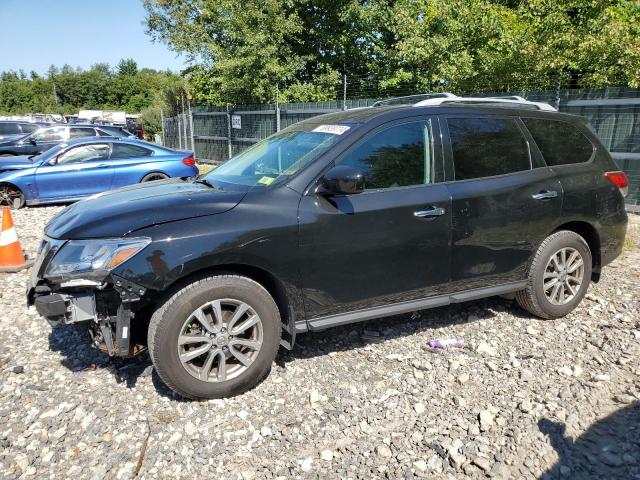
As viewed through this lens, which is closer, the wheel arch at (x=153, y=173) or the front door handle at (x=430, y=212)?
the front door handle at (x=430, y=212)

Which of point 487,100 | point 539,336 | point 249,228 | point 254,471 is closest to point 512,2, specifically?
point 487,100

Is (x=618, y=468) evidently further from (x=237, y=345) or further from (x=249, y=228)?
(x=249, y=228)

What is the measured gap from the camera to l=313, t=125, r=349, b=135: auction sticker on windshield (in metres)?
3.45

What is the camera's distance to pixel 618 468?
8.19 ft

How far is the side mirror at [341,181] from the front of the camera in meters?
3.03

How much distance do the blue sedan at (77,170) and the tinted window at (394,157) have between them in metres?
7.37

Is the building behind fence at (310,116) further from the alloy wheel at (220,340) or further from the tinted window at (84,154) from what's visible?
the alloy wheel at (220,340)

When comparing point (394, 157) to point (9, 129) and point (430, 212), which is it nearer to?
point (430, 212)

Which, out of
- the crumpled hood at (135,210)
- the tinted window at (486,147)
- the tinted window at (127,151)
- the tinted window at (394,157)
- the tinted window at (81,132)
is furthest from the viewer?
the tinted window at (81,132)

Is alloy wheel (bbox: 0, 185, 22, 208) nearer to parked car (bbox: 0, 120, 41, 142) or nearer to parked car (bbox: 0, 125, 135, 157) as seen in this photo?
parked car (bbox: 0, 125, 135, 157)

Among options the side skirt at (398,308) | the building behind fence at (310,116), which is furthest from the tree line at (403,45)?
the side skirt at (398,308)

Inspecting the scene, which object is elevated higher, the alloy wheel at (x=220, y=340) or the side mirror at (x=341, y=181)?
the side mirror at (x=341, y=181)

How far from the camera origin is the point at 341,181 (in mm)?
3035

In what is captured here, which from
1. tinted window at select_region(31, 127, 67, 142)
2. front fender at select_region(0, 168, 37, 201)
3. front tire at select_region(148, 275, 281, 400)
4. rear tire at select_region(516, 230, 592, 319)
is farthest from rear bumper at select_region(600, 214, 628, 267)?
tinted window at select_region(31, 127, 67, 142)
